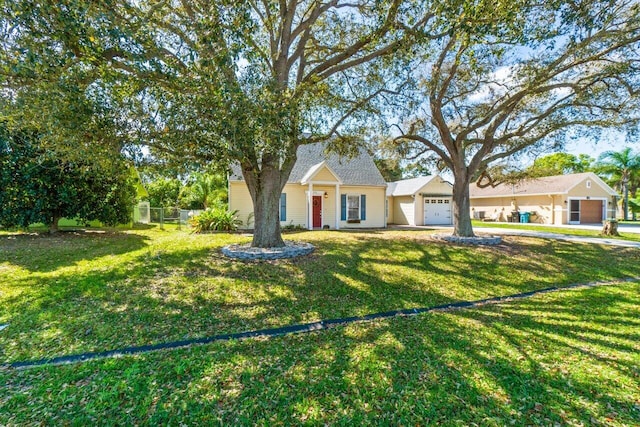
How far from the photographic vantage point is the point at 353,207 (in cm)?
1820

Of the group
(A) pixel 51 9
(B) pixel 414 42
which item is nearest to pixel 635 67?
(B) pixel 414 42

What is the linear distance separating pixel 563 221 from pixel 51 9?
102ft

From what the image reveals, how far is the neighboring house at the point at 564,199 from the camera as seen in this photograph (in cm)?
2397

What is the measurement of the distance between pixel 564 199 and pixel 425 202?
11676mm

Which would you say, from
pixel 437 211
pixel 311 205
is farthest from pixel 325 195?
pixel 437 211

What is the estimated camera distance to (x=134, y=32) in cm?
489

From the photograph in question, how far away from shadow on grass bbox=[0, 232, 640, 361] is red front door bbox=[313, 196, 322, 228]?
636cm

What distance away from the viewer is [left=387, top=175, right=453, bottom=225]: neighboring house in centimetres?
2236

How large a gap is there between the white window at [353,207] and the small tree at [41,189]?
1143 cm

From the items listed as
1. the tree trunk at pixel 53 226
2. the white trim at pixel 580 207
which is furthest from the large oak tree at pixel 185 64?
the white trim at pixel 580 207

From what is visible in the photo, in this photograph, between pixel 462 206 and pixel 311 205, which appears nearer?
A: pixel 462 206

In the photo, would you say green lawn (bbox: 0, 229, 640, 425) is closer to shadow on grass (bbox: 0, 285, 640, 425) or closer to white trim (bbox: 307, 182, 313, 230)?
shadow on grass (bbox: 0, 285, 640, 425)

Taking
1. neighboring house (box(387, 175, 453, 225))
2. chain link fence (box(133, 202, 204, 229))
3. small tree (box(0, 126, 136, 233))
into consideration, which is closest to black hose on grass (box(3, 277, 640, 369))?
small tree (box(0, 126, 136, 233))

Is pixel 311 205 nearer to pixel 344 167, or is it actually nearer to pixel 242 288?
pixel 344 167
